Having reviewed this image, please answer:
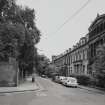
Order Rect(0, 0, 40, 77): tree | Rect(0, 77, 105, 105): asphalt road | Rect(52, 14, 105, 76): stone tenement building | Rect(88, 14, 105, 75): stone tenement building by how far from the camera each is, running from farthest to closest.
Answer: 1. Rect(52, 14, 105, 76): stone tenement building
2. Rect(88, 14, 105, 75): stone tenement building
3. Rect(0, 0, 40, 77): tree
4. Rect(0, 77, 105, 105): asphalt road

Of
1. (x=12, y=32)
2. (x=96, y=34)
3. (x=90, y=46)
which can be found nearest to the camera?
(x=12, y=32)

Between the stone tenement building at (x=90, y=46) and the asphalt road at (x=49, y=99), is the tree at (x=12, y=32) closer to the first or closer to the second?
the asphalt road at (x=49, y=99)

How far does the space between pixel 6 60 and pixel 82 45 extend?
24135 mm

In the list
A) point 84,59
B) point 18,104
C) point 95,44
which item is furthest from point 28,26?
point 18,104

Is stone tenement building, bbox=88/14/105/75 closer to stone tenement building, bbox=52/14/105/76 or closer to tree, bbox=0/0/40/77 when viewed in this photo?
stone tenement building, bbox=52/14/105/76

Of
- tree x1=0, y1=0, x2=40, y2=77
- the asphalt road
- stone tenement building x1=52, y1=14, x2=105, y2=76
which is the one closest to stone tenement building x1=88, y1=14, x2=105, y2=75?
stone tenement building x1=52, y1=14, x2=105, y2=76

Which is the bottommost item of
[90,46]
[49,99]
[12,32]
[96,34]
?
[49,99]

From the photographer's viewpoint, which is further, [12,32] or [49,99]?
[12,32]

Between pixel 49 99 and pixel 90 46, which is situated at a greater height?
pixel 90 46

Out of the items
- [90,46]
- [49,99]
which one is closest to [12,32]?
[49,99]

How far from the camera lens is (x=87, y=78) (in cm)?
3131

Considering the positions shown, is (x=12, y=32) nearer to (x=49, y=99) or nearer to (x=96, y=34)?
(x=49, y=99)

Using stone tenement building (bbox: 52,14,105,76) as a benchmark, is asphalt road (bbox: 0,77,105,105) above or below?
below

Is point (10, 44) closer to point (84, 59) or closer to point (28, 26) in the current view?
point (28, 26)
